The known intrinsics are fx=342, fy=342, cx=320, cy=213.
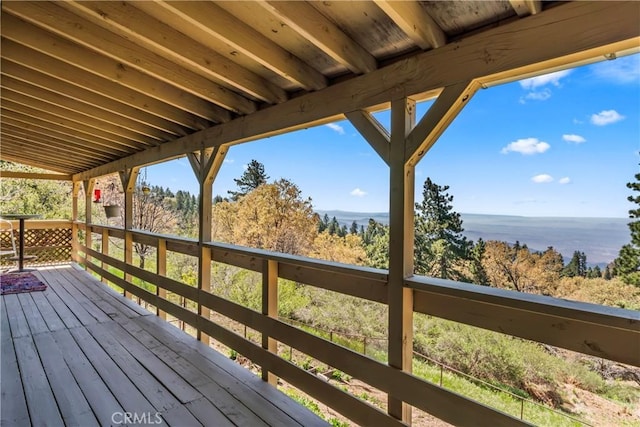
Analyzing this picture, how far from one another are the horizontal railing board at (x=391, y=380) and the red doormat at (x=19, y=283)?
15.2 feet

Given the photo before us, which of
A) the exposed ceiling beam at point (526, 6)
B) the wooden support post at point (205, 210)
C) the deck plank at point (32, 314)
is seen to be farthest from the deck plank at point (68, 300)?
the exposed ceiling beam at point (526, 6)

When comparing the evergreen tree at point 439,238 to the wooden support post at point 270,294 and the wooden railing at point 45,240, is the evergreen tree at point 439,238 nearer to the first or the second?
the wooden support post at point 270,294

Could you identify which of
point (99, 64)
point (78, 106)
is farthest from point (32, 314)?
point (99, 64)

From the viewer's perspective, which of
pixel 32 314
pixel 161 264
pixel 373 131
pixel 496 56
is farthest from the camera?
pixel 161 264

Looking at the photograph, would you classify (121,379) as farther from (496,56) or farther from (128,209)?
(128,209)

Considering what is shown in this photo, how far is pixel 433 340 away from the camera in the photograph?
7.77 metres

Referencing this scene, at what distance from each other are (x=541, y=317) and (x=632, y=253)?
577 cm

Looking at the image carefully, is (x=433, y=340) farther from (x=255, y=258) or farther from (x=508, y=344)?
(x=255, y=258)

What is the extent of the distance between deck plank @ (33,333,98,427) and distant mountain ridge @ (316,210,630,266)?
4.07 meters

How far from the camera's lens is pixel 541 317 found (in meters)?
1.35

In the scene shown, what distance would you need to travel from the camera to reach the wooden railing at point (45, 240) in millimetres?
7432

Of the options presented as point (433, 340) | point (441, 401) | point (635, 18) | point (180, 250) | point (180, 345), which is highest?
point (635, 18)

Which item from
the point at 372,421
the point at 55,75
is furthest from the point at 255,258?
the point at 55,75

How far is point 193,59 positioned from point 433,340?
25.0ft
